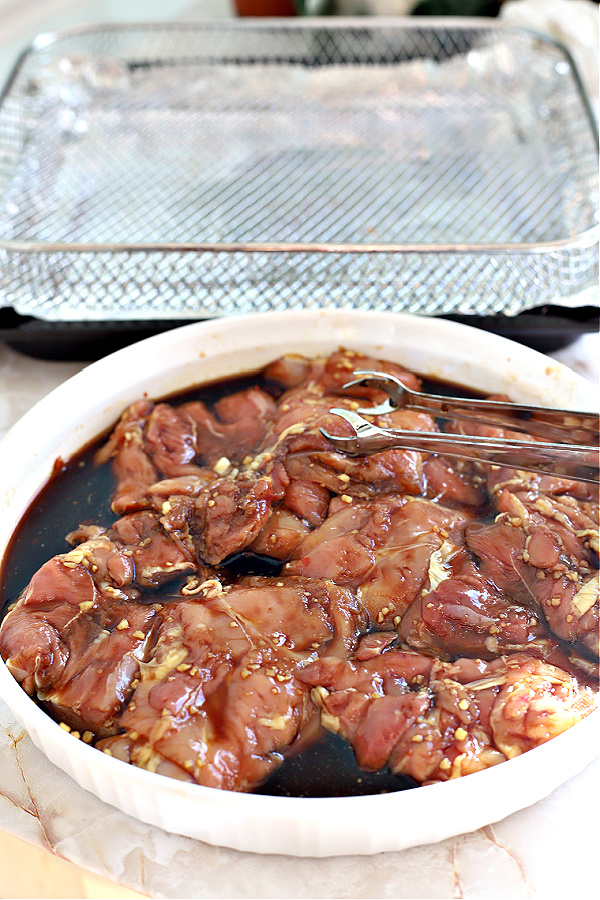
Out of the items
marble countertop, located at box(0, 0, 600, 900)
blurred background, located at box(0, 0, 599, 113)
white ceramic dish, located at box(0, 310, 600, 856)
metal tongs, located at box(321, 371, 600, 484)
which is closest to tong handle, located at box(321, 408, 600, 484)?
metal tongs, located at box(321, 371, 600, 484)

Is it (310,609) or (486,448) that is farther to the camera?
(486,448)

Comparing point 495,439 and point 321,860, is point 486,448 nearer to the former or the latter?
point 495,439

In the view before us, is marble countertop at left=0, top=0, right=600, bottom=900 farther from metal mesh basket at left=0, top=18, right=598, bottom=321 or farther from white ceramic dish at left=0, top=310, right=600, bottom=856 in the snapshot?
metal mesh basket at left=0, top=18, right=598, bottom=321

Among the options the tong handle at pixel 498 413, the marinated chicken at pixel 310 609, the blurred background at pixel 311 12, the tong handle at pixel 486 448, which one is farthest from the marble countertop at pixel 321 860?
the blurred background at pixel 311 12

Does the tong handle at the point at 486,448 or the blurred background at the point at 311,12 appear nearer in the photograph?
the tong handle at the point at 486,448

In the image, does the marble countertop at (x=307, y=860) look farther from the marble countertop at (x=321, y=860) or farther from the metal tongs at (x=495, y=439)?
the metal tongs at (x=495, y=439)

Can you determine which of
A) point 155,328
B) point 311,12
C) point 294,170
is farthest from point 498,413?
point 311,12

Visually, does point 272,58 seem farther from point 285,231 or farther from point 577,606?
point 577,606
